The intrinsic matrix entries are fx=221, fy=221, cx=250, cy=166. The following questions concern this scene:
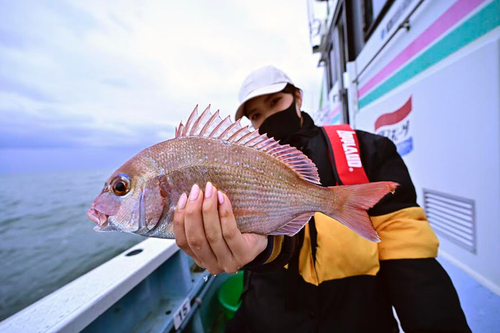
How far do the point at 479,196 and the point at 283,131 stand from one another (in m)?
1.57

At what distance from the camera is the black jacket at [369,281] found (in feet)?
4.74

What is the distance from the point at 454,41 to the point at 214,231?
8.00 feet

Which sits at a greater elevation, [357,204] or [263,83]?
[263,83]

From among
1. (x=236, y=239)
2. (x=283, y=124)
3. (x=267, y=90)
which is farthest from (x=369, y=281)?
(x=267, y=90)

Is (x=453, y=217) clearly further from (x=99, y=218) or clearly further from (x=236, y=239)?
(x=99, y=218)

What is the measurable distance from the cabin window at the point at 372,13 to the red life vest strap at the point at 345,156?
8.43 feet

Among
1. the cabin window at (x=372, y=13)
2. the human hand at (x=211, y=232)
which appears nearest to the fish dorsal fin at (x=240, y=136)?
the human hand at (x=211, y=232)

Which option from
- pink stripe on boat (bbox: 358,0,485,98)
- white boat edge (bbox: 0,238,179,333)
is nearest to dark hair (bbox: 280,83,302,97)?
pink stripe on boat (bbox: 358,0,485,98)

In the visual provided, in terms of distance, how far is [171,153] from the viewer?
3.77ft

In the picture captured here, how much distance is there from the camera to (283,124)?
80.9 inches

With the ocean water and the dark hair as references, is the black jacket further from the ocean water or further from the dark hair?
the ocean water

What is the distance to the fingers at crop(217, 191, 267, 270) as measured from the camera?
1.10m

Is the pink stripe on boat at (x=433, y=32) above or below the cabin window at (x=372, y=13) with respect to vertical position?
below

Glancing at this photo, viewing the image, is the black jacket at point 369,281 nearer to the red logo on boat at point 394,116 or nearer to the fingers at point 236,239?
the fingers at point 236,239
